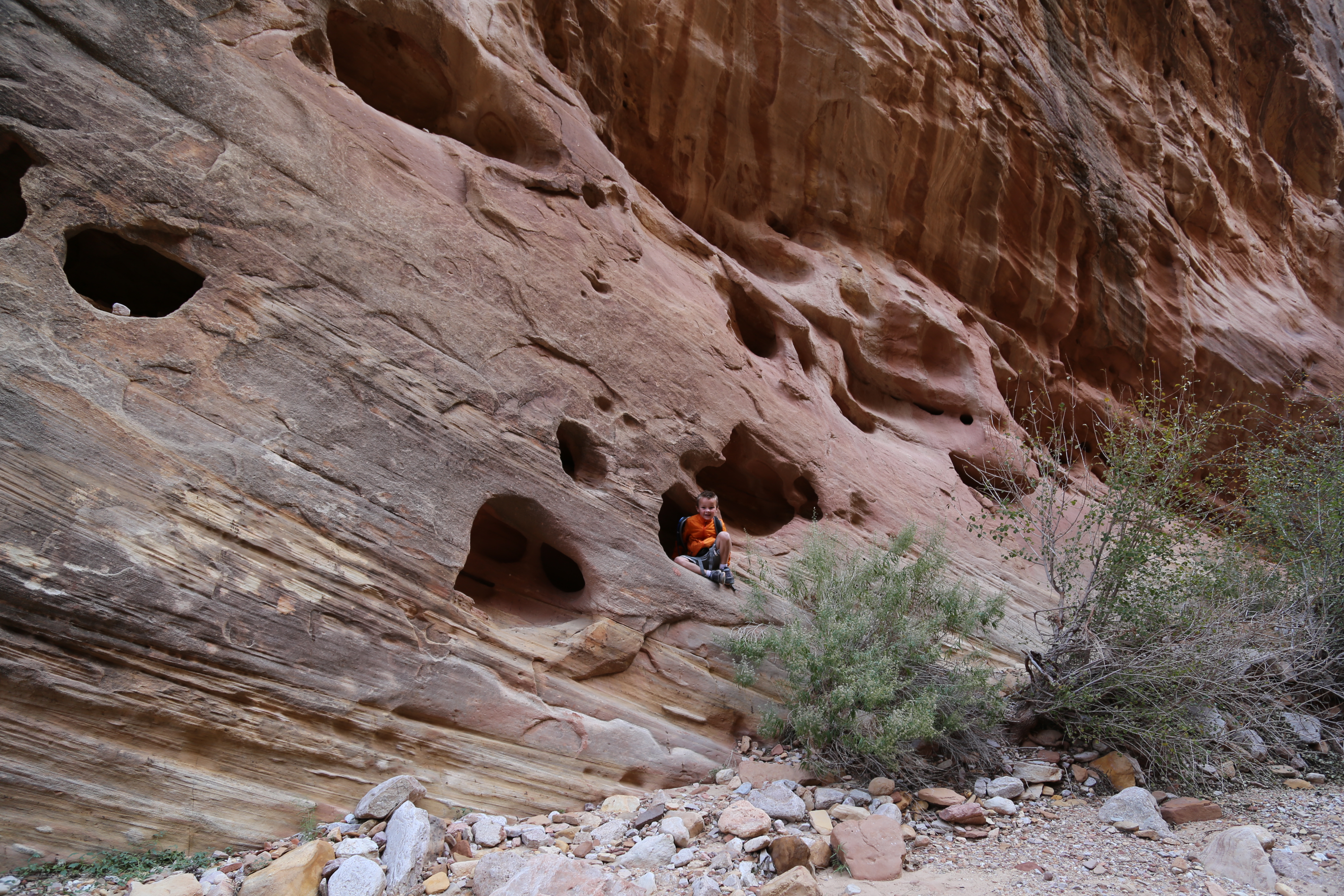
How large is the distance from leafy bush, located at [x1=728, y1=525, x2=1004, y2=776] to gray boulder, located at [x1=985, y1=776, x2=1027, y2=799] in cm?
24

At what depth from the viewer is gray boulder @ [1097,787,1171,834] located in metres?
4.23

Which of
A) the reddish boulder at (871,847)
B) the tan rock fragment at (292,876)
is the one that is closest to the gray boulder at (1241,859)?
the reddish boulder at (871,847)

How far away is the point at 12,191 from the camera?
4711 mm

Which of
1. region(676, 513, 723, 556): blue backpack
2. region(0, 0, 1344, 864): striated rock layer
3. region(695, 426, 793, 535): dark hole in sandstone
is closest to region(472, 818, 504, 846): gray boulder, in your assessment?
region(0, 0, 1344, 864): striated rock layer

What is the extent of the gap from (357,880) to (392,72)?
6467mm

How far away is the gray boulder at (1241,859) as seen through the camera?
362cm

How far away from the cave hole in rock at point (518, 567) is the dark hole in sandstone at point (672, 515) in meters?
1.02

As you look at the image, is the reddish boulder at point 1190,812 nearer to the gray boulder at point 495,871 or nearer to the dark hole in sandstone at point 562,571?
the gray boulder at point 495,871

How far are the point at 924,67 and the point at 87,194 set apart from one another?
9169mm

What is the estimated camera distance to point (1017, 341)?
11633 millimetres

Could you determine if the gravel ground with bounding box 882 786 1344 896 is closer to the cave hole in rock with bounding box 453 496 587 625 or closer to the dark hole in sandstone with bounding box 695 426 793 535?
the cave hole in rock with bounding box 453 496 587 625

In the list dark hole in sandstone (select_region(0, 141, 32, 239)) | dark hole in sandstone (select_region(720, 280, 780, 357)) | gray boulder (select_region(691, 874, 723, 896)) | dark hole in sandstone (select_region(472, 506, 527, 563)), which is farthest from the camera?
dark hole in sandstone (select_region(720, 280, 780, 357))

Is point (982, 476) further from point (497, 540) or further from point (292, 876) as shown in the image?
point (292, 876)

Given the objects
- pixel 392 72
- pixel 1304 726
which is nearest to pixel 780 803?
pixel 1304 726
